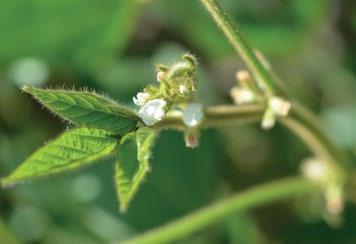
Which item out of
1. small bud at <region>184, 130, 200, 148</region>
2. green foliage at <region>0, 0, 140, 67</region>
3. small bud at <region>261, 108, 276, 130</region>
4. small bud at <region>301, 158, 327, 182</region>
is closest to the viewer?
small bud at <region>184, 130, 200, 148</region>

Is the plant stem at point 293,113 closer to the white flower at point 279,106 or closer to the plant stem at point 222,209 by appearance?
the white flower at point 279,106

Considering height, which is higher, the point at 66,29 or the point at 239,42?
the point at 66,29

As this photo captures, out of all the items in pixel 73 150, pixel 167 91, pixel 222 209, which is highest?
pixel 222 209

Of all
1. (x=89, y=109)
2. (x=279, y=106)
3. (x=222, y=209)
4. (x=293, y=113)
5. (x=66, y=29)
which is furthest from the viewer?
(x=66, y=29)

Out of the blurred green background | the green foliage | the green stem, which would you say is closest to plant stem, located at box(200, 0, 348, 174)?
the green stem

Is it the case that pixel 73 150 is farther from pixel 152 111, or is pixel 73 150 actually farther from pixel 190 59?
pixel 190 59

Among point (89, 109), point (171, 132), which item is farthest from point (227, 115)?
point (171, 132)

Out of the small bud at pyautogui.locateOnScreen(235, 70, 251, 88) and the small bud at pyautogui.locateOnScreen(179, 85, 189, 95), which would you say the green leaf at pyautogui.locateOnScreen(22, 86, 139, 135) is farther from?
the small bud at pyautogui.locateOnScreen(235, 70, 251, 88)
